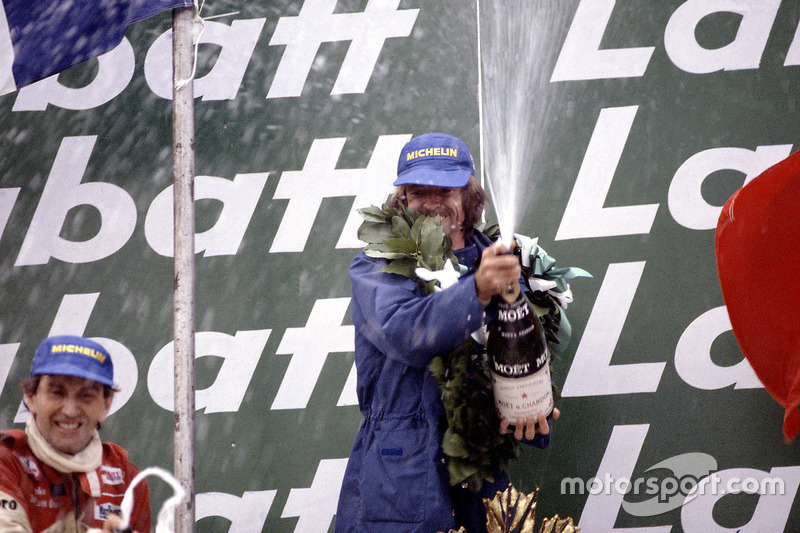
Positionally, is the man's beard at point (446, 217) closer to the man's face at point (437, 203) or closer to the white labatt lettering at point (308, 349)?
the man's face at point (437, 203)

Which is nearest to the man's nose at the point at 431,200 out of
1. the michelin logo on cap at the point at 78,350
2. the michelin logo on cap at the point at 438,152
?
the michelin logo on cap at the point at 438,152

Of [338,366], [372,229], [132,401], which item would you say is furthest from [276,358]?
[372,229]

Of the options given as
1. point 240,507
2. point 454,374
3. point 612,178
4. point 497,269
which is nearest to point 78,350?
point 454,374

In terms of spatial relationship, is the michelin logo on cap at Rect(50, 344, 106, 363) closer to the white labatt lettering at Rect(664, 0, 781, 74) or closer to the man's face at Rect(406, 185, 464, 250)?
the man's face at Rect(406, 185, 464, 250)

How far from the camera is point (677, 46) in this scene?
12.1 feet

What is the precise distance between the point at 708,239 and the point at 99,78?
2942mm

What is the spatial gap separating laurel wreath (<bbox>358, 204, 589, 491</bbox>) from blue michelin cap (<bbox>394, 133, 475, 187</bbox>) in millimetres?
118

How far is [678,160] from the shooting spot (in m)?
3.69

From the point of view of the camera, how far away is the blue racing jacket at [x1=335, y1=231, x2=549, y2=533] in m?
2.25

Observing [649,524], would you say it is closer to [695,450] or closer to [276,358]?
[695,450]

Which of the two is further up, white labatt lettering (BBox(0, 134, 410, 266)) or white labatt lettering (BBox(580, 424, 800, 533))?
white labatt lettering (BBox(0, 134, 410, 266))

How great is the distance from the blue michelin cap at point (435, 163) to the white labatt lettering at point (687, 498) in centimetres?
161

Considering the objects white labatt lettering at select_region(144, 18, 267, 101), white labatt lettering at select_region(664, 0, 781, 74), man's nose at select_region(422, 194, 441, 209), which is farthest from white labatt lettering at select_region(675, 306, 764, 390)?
white labatt lettering at select_region(144, 18, 267, 101)

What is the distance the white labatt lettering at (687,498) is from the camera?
359 cm
